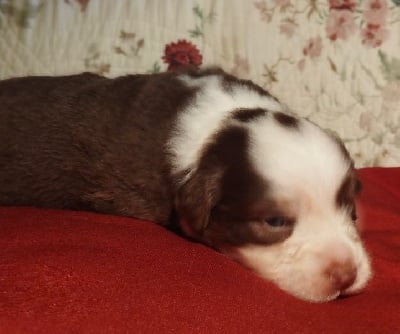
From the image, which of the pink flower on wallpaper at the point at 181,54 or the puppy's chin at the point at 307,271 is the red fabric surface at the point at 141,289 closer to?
the puppy's chin at the point at 307,271

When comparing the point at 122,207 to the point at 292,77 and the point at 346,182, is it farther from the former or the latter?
the point at 292,77

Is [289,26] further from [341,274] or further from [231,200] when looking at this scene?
[341,274]

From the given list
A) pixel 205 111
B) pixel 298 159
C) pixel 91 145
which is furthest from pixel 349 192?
pixel 91 145

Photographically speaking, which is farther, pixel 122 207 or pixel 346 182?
pixel 122 207

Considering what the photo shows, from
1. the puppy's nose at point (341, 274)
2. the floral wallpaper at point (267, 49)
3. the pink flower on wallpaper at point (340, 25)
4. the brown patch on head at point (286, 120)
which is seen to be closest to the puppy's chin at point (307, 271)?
the puppy's nose at point (341, 274)

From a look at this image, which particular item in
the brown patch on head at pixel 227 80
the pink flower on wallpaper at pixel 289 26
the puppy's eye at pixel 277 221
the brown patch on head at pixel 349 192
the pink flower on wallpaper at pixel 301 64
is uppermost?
the pink flower on wallpaper at pixel 289 26

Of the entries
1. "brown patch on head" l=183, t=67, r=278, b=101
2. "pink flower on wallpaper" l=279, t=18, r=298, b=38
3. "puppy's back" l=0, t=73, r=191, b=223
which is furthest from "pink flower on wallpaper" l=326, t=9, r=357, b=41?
"puppy's back" l=0, t=73, r=191, b=223


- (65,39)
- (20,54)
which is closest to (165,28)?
(65,39)
